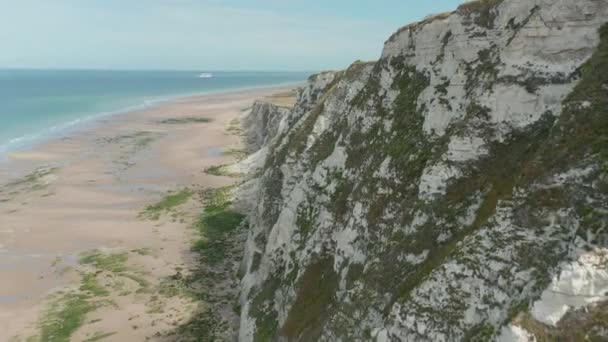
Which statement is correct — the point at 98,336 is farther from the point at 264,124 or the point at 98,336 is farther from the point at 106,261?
→ the point at 264,124

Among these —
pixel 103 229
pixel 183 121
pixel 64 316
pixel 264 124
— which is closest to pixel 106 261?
pixel 103 229

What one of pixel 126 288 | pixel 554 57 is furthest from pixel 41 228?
pixel 554 57

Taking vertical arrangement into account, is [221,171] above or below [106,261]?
below

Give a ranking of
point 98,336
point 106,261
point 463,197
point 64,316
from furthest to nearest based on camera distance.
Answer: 1. point 106,261
2. point 64,316
3. point 98,336
4. point 463,197

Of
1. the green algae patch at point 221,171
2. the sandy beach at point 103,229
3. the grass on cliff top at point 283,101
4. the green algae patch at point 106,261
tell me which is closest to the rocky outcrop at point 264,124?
the grass on cliff top at point 283,101

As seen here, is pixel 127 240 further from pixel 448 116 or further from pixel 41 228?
pixel 448 116

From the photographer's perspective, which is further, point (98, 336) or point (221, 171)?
point (221, 171)
